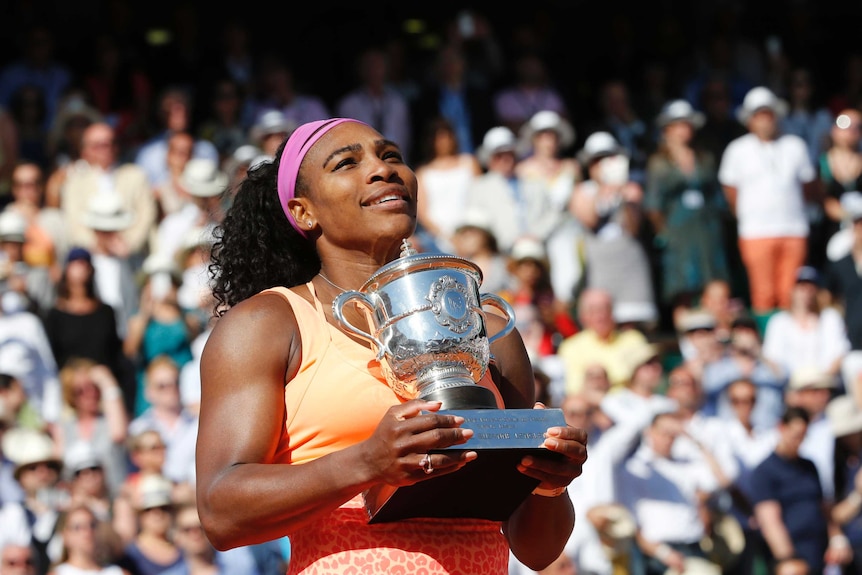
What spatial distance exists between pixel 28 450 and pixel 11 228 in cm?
189

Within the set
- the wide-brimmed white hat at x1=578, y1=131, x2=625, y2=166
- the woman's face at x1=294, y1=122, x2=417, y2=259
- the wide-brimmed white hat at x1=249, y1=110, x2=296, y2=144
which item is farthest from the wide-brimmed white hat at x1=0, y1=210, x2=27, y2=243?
the woman's face at x1=294, y1=122, x2=417, y2=259

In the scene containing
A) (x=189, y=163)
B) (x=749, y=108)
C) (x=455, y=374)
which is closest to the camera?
(x=455, y=374)

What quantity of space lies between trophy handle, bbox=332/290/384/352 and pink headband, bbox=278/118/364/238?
0.39 m

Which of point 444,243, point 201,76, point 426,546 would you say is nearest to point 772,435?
point 444,243

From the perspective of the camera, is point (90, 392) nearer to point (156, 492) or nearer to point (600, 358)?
point (156, 492)

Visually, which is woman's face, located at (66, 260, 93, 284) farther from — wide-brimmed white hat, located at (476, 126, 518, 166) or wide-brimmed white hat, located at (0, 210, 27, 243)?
wide-brimmed white hat, located at (476, 126, 518, 166)

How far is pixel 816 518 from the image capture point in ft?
26.4

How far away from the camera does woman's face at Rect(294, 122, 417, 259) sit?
9.36 feet

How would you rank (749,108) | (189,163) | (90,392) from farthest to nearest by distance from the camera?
(749,108), (189,163), (90,392)

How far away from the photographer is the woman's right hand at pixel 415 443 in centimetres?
231

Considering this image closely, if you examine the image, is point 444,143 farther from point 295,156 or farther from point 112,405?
point 295,156

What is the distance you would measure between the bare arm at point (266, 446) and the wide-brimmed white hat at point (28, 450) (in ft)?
16.0

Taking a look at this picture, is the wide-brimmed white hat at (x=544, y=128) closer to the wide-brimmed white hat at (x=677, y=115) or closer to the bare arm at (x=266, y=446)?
the wide-brimmed white hat at (x=677, y=115)

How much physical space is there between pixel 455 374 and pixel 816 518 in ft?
19.5
